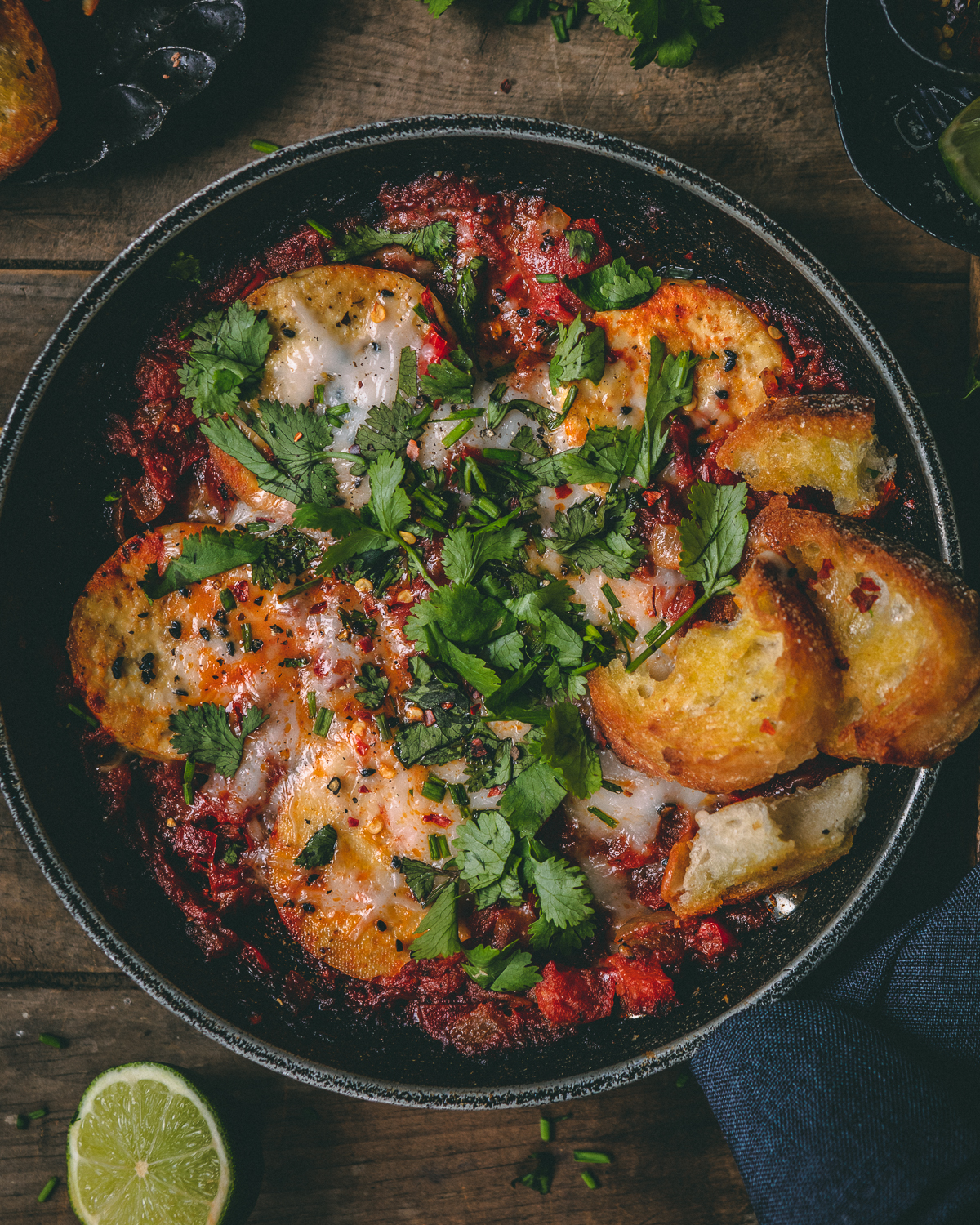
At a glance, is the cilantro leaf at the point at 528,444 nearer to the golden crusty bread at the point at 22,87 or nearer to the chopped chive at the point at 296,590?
the chopped chive at the point at 296,590

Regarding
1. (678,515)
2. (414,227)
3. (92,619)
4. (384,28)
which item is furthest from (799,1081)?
(384,28)

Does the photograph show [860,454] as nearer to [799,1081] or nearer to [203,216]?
[799,1081]

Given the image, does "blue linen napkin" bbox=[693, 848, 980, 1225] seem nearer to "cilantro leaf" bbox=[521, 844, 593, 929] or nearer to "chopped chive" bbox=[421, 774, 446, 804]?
"cilantro leaf" bbox=[521, 844, 593, 929]

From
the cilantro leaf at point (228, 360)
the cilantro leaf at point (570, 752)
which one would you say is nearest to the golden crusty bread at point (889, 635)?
the cilantro leaf at point (570, 752)

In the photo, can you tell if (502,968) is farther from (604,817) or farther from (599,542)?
(599,542)

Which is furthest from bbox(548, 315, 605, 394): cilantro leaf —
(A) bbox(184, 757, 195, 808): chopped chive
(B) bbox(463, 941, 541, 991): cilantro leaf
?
(B) bbox(463, 941, 541, 991): cilantro leaf
